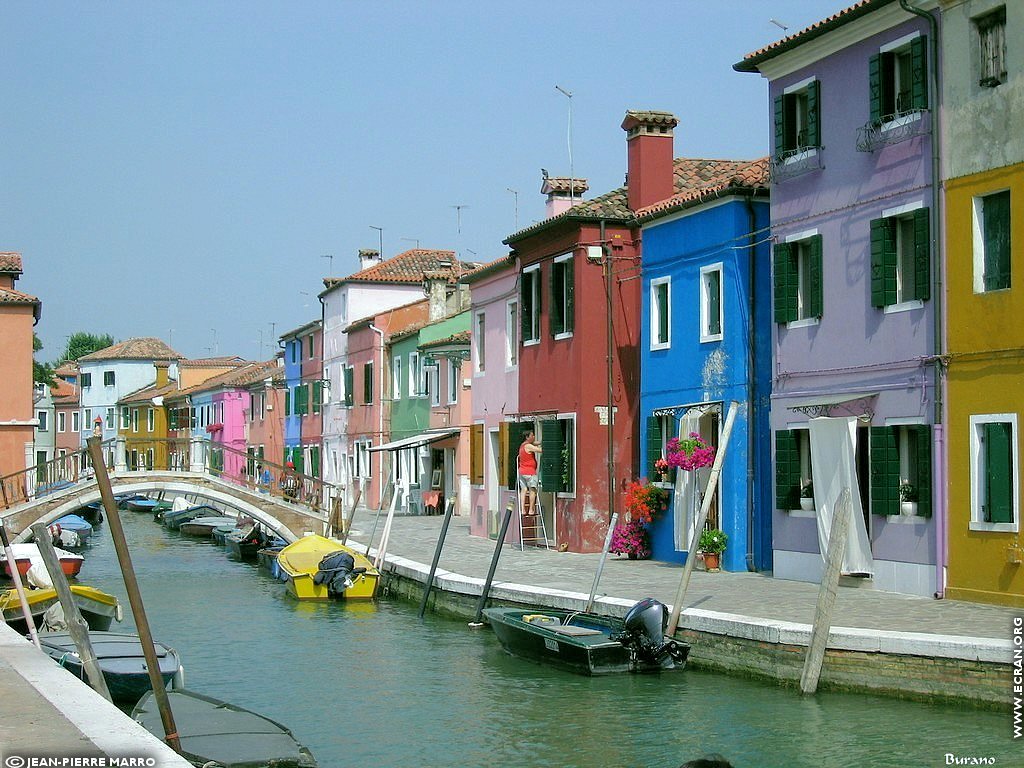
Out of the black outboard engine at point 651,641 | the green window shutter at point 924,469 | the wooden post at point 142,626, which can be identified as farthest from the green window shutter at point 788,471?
the wooden post at point 142,626

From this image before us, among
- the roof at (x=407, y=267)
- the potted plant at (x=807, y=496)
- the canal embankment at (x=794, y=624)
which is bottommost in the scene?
the canal embankment at (x=794, y=624)

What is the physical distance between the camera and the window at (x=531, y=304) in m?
29.1

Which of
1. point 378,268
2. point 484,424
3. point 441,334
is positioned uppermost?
point 378,268

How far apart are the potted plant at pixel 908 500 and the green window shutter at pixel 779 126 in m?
5.76

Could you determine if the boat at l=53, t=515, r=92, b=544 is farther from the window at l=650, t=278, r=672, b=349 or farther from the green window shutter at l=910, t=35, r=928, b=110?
the green window shutter at l=910, t=35, r=928, b=110

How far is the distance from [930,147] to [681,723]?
8.18 meters

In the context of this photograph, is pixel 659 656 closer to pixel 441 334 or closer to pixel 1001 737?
pixel 1001 737

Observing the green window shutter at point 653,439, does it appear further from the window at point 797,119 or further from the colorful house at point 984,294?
the colorful house at point 984,294

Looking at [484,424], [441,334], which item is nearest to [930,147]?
[484,424]

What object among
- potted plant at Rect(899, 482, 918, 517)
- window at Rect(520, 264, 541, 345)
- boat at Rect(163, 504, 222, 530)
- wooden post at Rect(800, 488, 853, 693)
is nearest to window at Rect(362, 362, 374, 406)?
boat at Rect(163, 504, 222, 530)

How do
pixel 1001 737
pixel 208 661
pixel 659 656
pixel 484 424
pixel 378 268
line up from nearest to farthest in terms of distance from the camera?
pixel 1001 737 < pixel 659 656 < pixel 208 661 < pixel 484 424 < pixel 378 268

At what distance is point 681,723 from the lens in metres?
14.5

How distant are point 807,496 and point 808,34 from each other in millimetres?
6619

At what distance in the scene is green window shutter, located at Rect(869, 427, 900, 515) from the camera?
60.3ft
